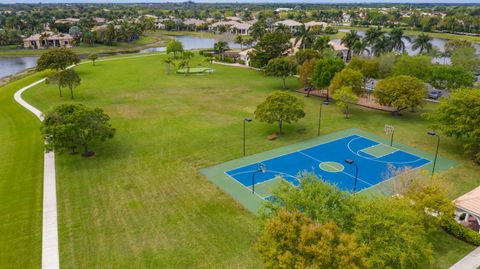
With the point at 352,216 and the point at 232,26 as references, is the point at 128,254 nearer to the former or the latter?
the point at 352,216

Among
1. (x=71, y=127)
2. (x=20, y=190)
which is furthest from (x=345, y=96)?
(x=20, y=190)

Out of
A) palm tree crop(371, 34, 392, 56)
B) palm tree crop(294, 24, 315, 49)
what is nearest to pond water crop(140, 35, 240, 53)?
palm tree crop(294, 24, 315, 49)

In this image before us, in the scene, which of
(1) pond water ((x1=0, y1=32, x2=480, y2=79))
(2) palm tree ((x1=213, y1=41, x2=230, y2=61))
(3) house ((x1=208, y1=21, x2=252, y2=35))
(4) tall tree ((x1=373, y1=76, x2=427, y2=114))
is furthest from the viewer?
(3) house ((x1=208, y1=21, x2=252, y2=35))

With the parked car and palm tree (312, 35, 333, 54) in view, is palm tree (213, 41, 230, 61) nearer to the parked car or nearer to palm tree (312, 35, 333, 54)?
palm tree (312, 35, 333, 54)

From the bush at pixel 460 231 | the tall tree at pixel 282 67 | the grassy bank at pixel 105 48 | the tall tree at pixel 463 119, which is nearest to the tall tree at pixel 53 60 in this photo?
the tall tree at pixel 282 67

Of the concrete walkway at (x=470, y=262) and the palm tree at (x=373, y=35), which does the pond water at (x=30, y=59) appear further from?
the concrete walkway at (x=470, y=262)

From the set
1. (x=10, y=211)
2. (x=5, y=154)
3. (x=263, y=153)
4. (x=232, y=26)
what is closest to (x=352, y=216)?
(x=263, y=153)
